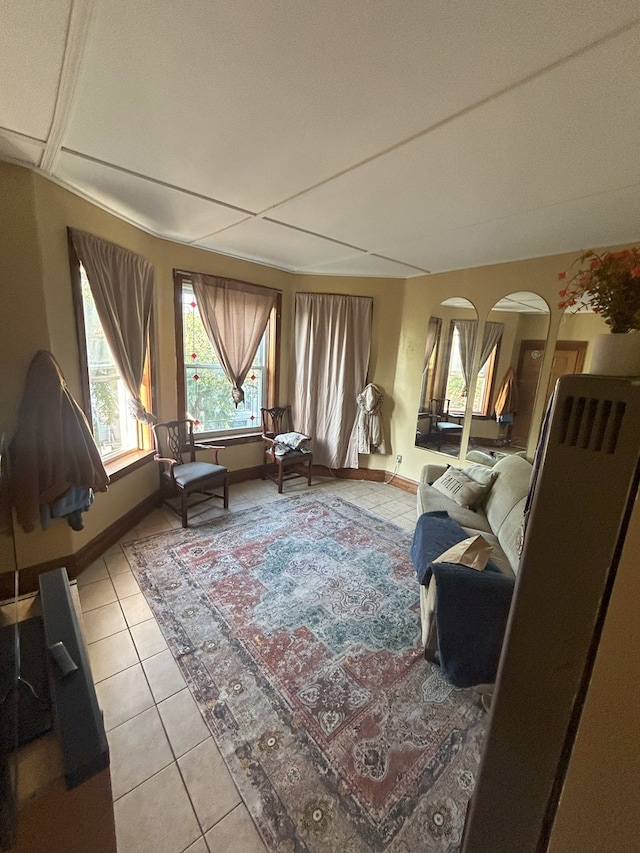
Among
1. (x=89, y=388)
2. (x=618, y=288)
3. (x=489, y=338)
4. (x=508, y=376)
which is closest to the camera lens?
(x=618, y=288)

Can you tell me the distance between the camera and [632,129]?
131 cm

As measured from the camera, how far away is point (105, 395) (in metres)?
2.79

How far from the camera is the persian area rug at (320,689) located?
1174mm

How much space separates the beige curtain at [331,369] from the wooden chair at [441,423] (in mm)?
928

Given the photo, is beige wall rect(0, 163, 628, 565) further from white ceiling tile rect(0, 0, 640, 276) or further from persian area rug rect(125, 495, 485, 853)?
persian area rug rect(125, 495, 485, 853)

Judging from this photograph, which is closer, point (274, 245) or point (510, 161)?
point (510, 161)

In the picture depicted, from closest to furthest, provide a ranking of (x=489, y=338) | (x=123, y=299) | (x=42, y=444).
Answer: (x=42, y=444) → (x=123, y=299) → (x=489, y=338)

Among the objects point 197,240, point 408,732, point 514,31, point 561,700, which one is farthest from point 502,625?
point 197,240

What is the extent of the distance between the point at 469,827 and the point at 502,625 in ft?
2.65

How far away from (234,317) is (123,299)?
4.08ft

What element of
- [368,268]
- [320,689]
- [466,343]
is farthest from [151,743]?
[368,268]

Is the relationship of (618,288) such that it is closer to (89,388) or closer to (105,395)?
(89,388)

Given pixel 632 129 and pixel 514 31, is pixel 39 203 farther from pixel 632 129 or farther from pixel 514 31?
pixel 632 129

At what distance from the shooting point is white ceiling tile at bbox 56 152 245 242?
1.90 m
